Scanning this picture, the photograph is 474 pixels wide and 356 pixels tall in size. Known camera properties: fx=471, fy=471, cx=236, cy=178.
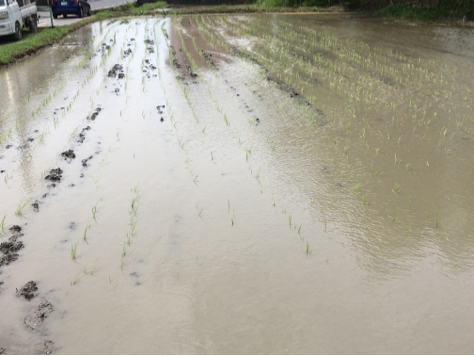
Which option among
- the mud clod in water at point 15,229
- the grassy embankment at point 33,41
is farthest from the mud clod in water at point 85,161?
the grassy embankment at point 33,41

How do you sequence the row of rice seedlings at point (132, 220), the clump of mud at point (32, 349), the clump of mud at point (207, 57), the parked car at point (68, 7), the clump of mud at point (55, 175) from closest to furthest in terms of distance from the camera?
the clump of mud at point (32, 349) < the row of rice seedlings at point (132, 220) < the clump of mud at point (55, 175) < the clump of mud at point (207, 57) < the parked car at point (68, 7)

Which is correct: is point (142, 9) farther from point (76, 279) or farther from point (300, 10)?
point (76, 279)

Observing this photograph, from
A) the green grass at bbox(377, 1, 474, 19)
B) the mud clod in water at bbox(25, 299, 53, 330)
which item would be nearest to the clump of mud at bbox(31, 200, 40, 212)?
the mud clod in water at bbox(25, 299, 53, 330)

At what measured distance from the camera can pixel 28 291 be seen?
9.33 feet

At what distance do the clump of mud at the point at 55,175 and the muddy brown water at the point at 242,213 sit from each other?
6 centimetres

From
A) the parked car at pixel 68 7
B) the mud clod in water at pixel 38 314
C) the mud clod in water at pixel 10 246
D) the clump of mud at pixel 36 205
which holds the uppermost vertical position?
the parked car at pixel 68 7

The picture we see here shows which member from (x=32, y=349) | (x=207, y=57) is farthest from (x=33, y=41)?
(x=32, y=349)

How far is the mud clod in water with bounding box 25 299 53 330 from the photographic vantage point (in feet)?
8.51

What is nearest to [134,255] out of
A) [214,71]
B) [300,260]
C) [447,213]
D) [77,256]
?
[77,256]

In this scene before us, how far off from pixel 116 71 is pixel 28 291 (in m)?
6.81

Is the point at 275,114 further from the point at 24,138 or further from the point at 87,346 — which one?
the point at 87,346

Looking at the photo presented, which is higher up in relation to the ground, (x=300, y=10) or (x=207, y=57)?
(x=300, y=10)

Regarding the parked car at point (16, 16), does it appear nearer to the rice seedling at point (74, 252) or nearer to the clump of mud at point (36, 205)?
the clump of mud at point (36, 205)

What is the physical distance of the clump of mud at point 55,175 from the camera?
437cm
